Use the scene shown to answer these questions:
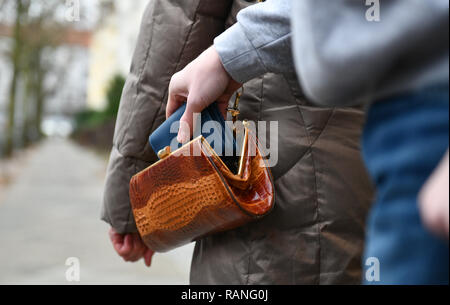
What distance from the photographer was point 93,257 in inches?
194

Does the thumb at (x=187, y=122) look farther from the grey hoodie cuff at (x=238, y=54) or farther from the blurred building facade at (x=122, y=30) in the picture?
the blurred building facade at (x=122, y=30)

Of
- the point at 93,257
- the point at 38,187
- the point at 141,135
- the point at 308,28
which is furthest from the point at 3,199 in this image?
the point at 308,28

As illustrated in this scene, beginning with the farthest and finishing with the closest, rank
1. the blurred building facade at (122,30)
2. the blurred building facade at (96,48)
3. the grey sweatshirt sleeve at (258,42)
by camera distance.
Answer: the blurred building facade at (122,30), the blurred building facade at (96,48), the grey sweatshirt sleeve at (258,42)

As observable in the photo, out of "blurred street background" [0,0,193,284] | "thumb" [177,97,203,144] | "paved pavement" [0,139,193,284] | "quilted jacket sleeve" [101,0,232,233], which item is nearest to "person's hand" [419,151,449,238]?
"thumb" [177,97,203,144]

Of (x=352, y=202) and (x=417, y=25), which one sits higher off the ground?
(x=417, y=25)

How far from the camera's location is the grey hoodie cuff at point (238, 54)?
1093 millimetres

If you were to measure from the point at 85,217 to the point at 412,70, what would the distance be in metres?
6.94

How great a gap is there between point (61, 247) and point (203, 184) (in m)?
4.43

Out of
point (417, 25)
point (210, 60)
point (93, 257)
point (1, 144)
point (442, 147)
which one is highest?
point (1, 144)

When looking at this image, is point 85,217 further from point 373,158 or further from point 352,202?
point 373,158

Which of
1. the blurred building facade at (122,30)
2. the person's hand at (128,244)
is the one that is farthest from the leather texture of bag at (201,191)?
the blurred building facade at (122,30)

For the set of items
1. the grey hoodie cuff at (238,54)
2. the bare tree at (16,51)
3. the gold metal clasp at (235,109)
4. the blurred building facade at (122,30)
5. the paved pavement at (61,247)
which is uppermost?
the blurred building facade at (122,30)

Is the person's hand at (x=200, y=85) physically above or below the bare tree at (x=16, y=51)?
below

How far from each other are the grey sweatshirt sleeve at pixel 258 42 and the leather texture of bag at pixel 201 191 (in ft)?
0.61
